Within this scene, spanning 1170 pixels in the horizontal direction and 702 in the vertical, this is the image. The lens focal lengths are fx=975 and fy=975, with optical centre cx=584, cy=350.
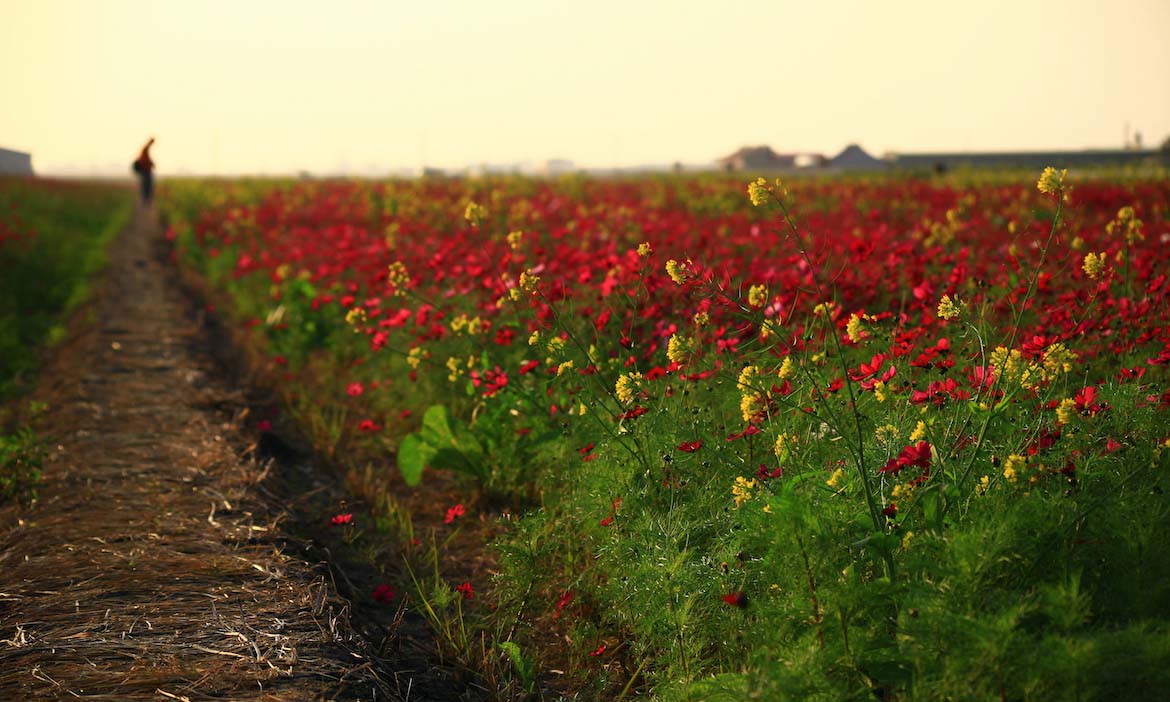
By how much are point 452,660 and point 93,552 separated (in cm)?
149

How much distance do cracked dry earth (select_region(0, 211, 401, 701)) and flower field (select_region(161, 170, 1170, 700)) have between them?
0.46 m

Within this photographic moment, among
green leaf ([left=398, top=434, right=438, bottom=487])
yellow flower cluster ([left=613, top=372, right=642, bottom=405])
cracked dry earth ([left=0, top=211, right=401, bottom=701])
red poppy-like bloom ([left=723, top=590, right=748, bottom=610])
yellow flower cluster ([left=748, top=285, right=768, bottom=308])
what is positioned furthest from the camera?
green leaf ([left=398, top=434, right=438, bottom=487])

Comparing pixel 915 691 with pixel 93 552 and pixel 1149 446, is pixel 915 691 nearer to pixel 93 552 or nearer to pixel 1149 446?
pixel 1149 446

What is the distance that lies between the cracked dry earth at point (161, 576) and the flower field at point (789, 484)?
0.46 meters

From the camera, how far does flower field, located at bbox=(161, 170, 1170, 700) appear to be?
7.07 ft

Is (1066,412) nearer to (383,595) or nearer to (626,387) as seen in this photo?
(626,387)

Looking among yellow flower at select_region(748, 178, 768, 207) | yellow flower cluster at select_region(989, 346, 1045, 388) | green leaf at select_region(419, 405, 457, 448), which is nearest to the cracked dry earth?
green leaf at select_region(419, 405, 457, 448)

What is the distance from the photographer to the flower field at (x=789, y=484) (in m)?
2.16

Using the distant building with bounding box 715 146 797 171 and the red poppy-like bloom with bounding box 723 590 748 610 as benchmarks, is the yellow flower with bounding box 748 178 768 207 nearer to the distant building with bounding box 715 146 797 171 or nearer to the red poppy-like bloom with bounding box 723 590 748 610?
the red poppy-like bloom with bounding box 723 590 748 610

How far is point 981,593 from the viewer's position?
2.14 m

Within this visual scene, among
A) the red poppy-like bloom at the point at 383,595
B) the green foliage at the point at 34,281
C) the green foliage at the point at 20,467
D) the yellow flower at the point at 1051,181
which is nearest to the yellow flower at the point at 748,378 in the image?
the yellow flower at the point at 1051,181

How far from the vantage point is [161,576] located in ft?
11.1

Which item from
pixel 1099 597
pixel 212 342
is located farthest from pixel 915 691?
pixel 212 342

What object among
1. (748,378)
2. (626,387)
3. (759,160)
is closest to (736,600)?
(748,378)
